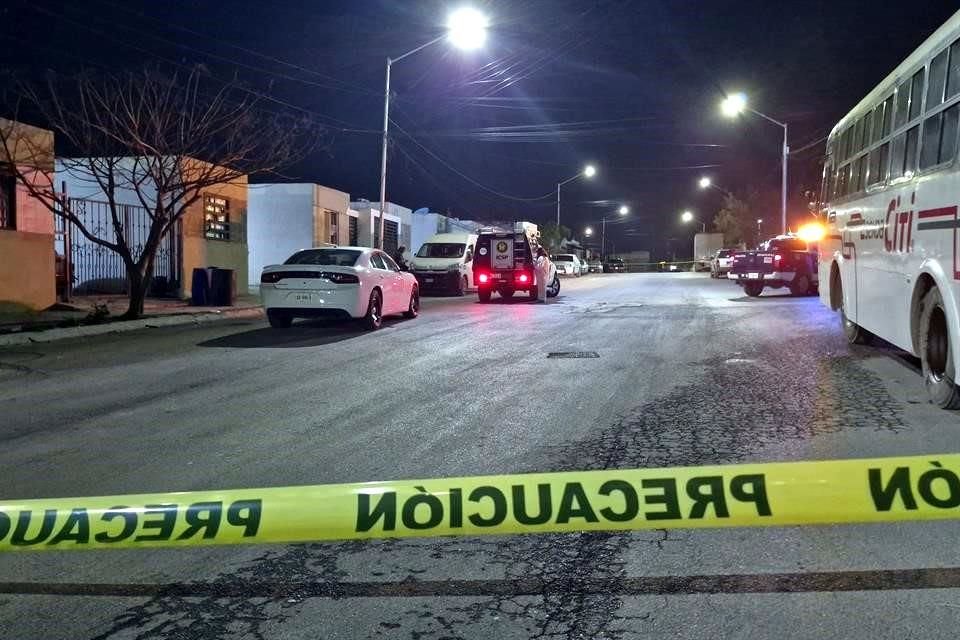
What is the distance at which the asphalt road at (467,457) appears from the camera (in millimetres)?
3500

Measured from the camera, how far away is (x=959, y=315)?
21.0 feet

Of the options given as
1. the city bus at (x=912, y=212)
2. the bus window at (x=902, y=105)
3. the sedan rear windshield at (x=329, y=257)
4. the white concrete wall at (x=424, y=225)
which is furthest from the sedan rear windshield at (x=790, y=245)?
the white concrete wall at (x=424, y=225)

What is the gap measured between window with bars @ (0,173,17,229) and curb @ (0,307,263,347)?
11.9 feet

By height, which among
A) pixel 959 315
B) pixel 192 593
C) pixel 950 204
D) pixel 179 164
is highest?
pixel 179 164

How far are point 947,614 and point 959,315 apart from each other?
363cm

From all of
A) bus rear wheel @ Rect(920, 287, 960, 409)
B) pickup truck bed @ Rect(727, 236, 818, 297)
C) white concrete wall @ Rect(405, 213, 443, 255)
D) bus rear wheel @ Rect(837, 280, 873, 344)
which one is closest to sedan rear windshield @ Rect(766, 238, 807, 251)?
→ pickup truck bed @ Rect(727, 236, 818, 297)

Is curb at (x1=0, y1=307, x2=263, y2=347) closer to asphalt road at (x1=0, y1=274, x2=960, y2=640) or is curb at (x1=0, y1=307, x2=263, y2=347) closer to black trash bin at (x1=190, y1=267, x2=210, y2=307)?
asphalt road at (x1=0, y1=274, x2=960, y2=640)

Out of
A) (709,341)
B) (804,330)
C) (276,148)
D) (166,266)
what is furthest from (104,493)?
(166,266)

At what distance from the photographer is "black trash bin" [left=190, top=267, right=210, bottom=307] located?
2056 cm

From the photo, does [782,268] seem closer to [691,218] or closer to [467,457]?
[467,457]

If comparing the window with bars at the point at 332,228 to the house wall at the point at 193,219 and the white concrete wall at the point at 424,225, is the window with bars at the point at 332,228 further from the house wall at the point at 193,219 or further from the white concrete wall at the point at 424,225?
the white concrete wall at the point at 424,225

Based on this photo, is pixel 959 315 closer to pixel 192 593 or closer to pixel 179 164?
pixel 192 593

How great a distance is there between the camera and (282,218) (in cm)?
3275

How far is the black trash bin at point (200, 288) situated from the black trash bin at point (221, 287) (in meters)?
0.10
